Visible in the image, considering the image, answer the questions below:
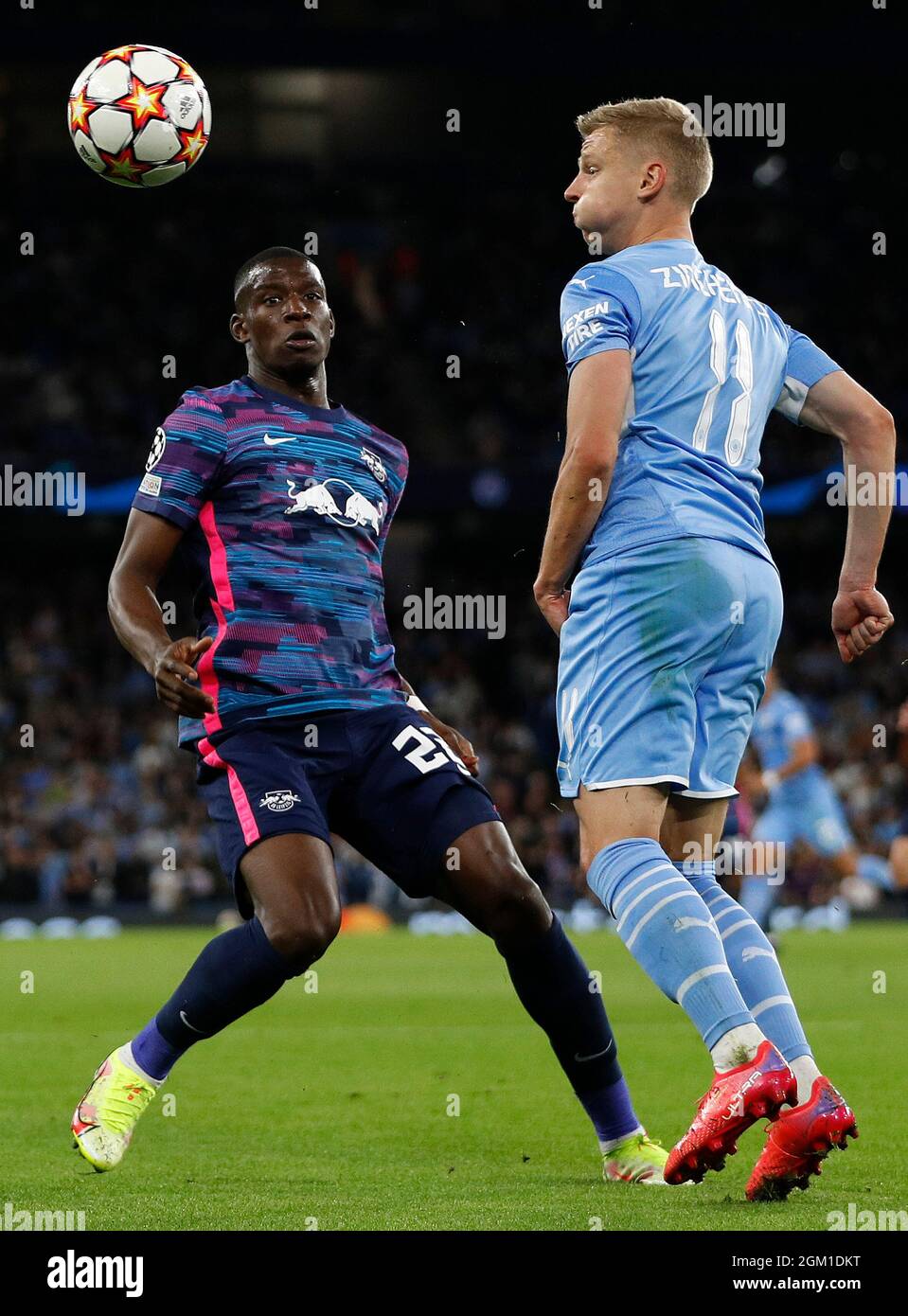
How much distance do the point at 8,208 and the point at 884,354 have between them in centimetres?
1247

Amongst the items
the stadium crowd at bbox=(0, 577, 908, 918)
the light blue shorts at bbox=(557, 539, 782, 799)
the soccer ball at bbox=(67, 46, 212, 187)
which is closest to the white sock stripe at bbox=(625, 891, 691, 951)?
the light blue shorts at bbox=(557, 539, 782, 799)

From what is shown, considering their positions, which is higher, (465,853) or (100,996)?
(465,853)

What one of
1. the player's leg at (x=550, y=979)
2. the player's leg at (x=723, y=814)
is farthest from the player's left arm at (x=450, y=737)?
the player's leg at (x=723, y=814)

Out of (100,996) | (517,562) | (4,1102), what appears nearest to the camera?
(4,1102)

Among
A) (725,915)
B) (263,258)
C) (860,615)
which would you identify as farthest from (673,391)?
(263,258)

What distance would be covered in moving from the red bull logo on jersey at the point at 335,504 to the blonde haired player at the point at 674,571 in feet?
2.95

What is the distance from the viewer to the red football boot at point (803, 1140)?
3.88 m

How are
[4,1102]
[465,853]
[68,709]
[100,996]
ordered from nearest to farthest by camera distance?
[465,853] → [4,1102] → [100,996] → [68,709]

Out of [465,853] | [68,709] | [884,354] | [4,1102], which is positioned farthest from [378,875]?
[465,853]

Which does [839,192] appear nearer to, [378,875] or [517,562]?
[517,562]

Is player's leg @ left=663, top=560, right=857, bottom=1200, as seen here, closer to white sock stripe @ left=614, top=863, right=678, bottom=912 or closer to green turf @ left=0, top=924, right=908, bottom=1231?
green turf @ left=0, top=924, right=908, bottom=1231

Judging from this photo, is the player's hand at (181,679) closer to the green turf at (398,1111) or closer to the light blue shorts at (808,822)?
the green turf at (398,1111)

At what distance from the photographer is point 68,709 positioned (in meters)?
23.2

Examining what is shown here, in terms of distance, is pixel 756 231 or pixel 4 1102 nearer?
pixel 4 1102
